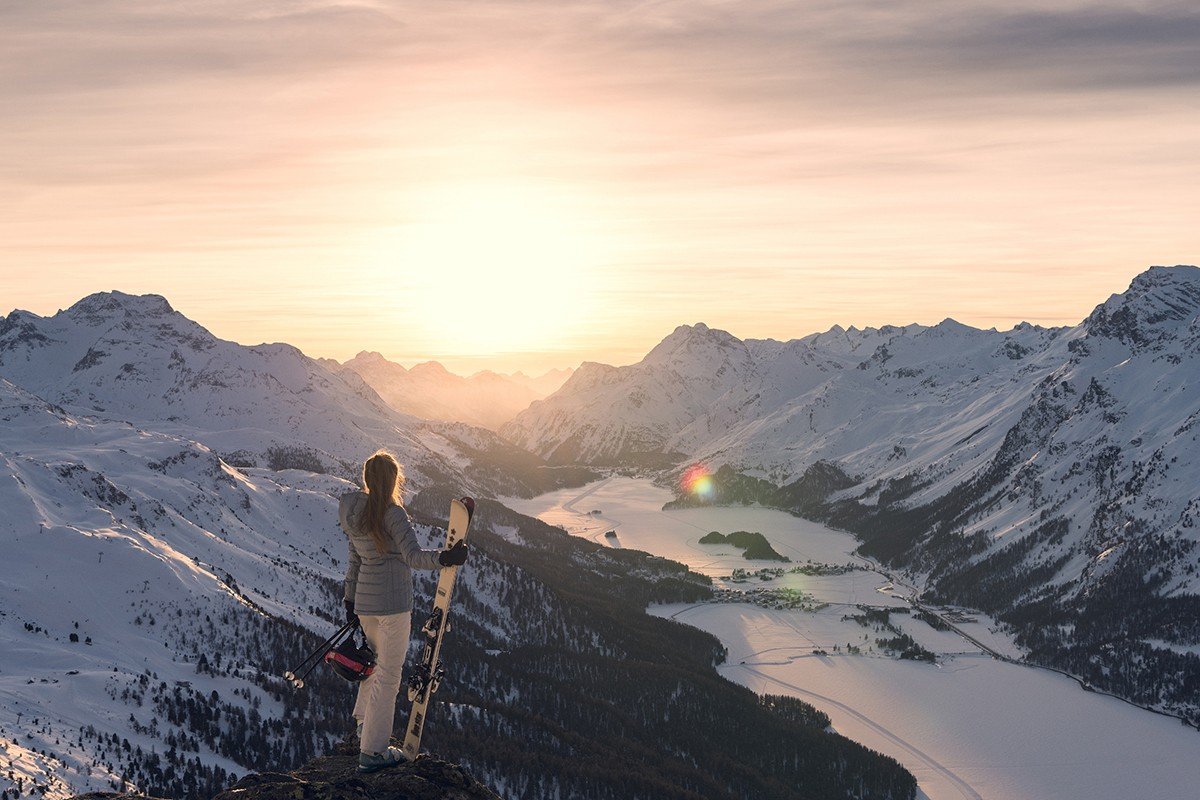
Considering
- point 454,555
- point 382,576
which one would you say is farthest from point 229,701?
point 454,555

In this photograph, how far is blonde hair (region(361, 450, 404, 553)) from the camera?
22.5 m

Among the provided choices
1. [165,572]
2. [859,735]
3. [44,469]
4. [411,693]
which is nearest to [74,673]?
[165,572]

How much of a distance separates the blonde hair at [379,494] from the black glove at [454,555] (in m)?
1.78

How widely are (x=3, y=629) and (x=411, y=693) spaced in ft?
434

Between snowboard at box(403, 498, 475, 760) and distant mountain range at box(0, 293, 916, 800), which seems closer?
snowboard at box(403, 498, 475, 760)

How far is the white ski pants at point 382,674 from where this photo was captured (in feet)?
76.5

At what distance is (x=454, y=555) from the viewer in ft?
71.9

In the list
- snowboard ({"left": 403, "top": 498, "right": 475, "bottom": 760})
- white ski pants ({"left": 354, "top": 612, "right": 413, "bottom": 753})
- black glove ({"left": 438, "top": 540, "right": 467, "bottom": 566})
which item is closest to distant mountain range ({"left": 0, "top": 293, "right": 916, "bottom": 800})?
snowboard ({"left": 403, "top": 498, "right": 475, "bottom": 760})

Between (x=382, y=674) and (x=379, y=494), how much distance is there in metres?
4.92

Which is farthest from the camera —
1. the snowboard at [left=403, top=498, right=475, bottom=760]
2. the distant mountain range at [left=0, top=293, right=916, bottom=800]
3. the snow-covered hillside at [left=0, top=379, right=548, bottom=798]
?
the distant mountain range at [left=0, top=293, right=916, bottom=800]

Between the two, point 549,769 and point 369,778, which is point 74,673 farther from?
point 369,778

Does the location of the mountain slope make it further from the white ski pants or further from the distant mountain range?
the white ski pants

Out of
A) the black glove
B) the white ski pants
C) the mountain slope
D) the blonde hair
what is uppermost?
the blonde hair

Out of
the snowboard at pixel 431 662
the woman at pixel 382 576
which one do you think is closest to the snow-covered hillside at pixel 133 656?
the snowboard at pixel 431 662
